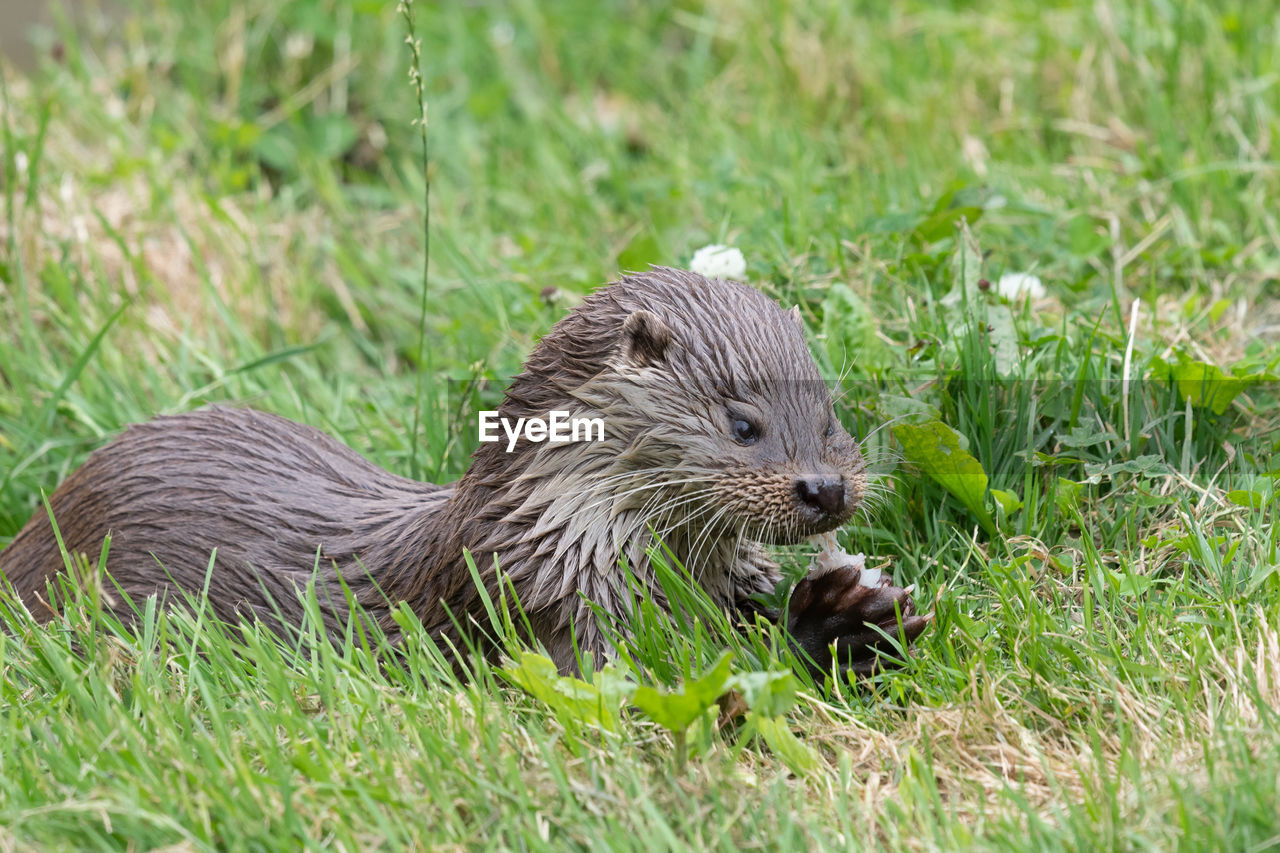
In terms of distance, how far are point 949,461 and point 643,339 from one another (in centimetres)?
82

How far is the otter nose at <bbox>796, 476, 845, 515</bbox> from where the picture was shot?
2.91 meters

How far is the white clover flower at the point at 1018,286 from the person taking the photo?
408 centimetres

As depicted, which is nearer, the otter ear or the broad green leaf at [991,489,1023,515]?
the otter ear

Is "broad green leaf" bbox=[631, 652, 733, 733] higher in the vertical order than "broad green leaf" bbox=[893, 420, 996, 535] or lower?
lower

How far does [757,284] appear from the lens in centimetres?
414

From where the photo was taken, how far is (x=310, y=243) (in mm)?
5508

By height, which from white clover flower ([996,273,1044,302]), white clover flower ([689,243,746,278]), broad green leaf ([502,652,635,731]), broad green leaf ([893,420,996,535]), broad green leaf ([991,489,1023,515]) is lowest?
broad green leaf ([502,652,635,731])

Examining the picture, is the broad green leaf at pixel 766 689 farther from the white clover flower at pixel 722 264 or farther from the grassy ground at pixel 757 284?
the white clover flower at pixel 722 264

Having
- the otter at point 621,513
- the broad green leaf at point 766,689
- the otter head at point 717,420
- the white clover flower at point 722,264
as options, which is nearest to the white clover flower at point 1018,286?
the white clover flower at point 722,264

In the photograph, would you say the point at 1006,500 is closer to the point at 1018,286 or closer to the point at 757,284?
the point at 1018,286

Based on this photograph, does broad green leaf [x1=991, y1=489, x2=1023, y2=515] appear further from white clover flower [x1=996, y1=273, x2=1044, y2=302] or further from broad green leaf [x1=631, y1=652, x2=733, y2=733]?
broad green leaf [x1=631, y1=652, x2=733, y2=733]

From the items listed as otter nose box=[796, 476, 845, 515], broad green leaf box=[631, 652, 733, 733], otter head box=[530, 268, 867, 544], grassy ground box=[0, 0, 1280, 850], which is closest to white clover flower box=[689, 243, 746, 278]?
grassy ground box=[0, 0, 1280, 850]

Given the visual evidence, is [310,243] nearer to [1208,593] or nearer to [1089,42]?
[1089,42]

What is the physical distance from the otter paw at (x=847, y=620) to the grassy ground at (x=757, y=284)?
74 millimetres
